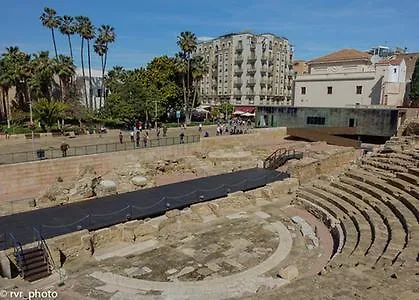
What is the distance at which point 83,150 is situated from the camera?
1193 inches

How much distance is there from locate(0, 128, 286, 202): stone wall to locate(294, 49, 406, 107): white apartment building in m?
24.5

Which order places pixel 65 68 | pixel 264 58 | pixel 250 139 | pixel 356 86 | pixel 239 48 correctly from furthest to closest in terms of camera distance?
pixel 239 48
pixel 264 58
pixel 356 86
pixel 65 68
pixel 250 139

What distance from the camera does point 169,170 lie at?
107 ft

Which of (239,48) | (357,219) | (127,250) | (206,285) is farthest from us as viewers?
(239,48)

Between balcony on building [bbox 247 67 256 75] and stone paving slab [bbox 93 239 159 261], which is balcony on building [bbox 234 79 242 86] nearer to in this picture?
balcony on building [bbox 247 67 256 75]

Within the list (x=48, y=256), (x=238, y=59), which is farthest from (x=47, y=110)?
(x=238, y=59)

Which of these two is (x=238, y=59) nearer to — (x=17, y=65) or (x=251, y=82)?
(x=251, y=82)

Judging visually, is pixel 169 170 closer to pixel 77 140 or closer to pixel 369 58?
pixel 77 140

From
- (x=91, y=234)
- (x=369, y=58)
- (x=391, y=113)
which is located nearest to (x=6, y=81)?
(x=91, y=234)

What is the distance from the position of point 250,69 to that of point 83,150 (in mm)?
57156

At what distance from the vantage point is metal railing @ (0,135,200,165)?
26969 mm

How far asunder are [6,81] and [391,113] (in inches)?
1889

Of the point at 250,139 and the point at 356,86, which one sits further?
the point at 356,86

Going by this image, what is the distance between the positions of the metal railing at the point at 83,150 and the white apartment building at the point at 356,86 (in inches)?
1025
